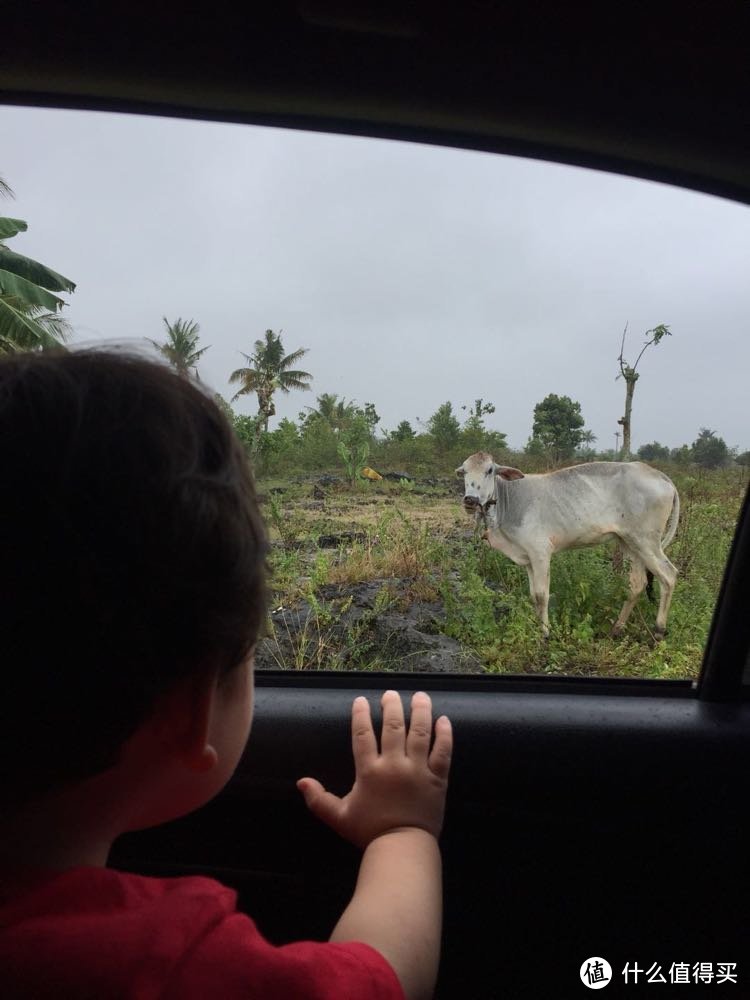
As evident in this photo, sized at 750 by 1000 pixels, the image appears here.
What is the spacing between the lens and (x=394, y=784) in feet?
4.43

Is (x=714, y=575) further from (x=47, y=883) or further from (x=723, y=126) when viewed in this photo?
(x=47, y=883)

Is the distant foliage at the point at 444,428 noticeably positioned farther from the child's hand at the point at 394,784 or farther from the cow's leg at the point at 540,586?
the child's hand at the point at 394,784

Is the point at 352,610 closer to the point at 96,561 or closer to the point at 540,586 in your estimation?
the point at 540,586

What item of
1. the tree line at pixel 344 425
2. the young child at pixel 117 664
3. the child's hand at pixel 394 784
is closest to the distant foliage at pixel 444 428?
the tree line at pixel 344 425

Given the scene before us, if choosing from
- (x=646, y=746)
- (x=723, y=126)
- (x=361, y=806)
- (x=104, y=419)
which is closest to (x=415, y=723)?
(x=361, y=806)

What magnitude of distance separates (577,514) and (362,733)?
3.23 feet

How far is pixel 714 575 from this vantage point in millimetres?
1936

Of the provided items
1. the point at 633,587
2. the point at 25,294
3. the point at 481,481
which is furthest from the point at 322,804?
the point at 25,294

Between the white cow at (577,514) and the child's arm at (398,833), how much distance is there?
27.9 inches

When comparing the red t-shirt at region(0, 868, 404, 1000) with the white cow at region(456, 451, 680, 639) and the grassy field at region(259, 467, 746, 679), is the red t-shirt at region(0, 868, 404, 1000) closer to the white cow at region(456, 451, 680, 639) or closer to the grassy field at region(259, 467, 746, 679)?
the grassy field at region(259, 467, 746, 679)

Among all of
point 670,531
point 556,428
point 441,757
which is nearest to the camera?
point 441,757

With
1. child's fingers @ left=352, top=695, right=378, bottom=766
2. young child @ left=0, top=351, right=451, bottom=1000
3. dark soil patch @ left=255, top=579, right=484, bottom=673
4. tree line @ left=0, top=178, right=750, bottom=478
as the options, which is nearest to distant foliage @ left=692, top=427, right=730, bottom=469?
tree line @ left=0, top=178, right=750, bottom=478

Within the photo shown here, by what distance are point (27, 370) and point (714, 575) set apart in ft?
5.76

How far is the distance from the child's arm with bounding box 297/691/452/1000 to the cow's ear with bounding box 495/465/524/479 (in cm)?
76
